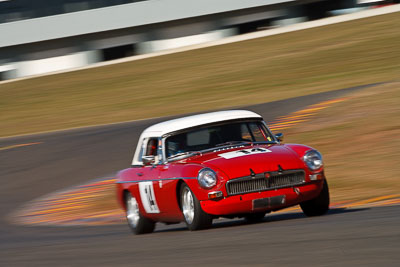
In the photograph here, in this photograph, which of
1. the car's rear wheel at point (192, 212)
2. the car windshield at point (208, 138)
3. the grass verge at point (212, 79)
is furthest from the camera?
the grass verge at point (212, 79)

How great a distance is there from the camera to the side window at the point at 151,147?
9788 millimetres

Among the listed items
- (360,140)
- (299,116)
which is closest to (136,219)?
(360,140)

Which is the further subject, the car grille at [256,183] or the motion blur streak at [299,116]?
the motion blur streak at [299,116]

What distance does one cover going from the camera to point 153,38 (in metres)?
51.1

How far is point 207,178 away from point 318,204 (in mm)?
1323

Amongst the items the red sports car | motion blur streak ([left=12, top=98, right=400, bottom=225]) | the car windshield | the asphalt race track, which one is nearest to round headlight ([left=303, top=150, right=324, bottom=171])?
the red sports car

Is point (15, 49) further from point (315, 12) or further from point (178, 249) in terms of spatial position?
point (178, 249)

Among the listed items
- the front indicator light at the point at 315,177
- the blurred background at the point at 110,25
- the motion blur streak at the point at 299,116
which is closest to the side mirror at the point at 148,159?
the front indicator light at the point at 315,177

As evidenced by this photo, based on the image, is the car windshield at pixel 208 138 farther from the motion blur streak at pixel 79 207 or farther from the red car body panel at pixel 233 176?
the motion blur streak at pixel 79 207

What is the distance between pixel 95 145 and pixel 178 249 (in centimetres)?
1454

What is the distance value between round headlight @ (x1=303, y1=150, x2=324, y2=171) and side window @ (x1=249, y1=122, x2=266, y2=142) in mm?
1033

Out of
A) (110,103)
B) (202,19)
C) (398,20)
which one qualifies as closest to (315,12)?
(202,19)

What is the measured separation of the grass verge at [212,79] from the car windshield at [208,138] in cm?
1701

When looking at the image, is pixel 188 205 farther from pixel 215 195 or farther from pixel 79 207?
pixel 79 207
